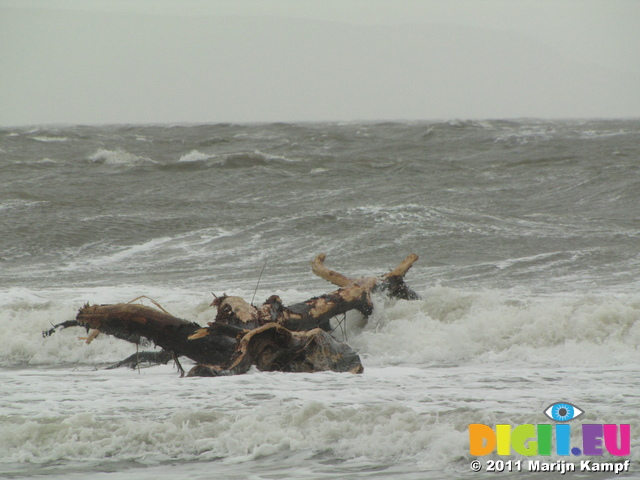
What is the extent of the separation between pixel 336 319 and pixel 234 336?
71.3 inches

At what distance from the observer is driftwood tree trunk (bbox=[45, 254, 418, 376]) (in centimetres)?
576

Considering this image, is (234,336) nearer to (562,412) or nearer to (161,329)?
(161,329)

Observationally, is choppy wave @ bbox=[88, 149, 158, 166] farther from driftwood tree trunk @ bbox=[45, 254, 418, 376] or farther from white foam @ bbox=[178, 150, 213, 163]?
driftwood tree trunk @ bbox=[45, 254, 418, 376]

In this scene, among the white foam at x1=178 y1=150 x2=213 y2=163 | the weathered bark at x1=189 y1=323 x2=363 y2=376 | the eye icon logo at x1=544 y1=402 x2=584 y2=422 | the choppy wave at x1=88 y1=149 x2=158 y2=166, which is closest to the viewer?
the eye icon logo at x1=544 y1=402 x2=584 y2=422

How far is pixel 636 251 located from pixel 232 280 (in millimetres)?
5851

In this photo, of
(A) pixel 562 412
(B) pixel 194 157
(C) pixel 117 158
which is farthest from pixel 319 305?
(C) pixel 117 158

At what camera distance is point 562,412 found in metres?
5.01

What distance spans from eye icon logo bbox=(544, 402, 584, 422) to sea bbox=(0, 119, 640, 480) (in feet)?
0.20

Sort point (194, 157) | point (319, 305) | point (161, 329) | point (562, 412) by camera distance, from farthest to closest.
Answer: point (194, 157) < point (319, 305) < point (161, 329) < point (562, 412)

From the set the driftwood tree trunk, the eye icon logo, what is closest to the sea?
the eye icon logo

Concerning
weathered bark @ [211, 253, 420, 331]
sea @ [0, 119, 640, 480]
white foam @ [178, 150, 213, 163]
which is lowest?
sea @ [0, 119, 640, 480]

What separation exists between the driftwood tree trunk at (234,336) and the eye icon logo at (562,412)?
165cm

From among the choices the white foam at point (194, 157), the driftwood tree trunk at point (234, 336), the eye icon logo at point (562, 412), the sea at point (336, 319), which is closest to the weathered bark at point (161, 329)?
the driftwood tree trunk at point (234, 336)

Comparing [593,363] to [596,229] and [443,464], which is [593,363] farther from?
[596,229]
